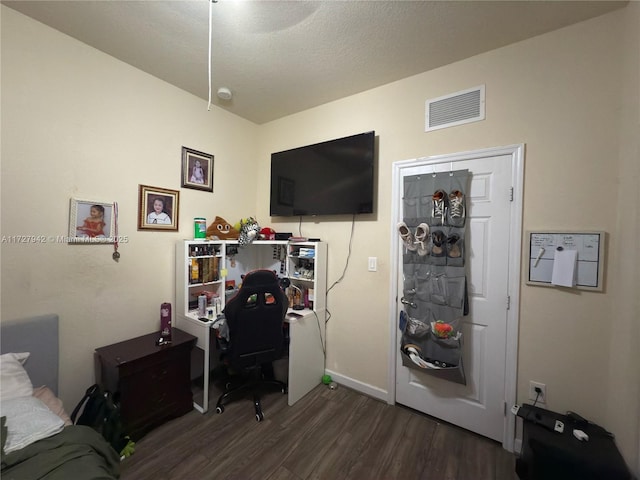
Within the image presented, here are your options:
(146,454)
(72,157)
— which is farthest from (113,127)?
(146,454)

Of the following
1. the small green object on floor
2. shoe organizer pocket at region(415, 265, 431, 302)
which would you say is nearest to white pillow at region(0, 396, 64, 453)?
the small green object on floor

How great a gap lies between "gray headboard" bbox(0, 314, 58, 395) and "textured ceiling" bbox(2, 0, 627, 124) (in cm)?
191

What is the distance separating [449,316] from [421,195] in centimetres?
93

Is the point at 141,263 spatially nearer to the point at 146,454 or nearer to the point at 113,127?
the point at 113,127

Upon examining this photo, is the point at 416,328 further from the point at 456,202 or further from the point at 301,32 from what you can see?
the point at 301,32

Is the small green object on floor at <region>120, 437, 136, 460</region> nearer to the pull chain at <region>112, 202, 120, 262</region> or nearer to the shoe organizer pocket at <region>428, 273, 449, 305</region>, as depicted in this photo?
the pull chain at <region>112, 202, 120, 262</region>

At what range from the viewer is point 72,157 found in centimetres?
178

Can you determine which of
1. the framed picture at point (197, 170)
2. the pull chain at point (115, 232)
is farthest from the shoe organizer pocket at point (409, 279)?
the pull chain at point (115, 232)

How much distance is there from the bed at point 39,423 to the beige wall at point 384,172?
14 cm

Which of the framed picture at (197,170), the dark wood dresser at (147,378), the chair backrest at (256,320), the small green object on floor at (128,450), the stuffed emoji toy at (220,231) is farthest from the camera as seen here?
the stuffed emoji toy at (220,231)

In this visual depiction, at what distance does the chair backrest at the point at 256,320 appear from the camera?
6.39ft

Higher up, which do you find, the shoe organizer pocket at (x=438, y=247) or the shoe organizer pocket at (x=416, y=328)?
the shoe organizer pocket at (x=438, y=247)

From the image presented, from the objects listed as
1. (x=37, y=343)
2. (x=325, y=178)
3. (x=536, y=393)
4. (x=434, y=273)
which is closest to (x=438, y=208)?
(x=434, y=273)

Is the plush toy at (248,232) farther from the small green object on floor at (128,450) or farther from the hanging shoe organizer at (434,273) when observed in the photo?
the small green object on floor at (128,450)
